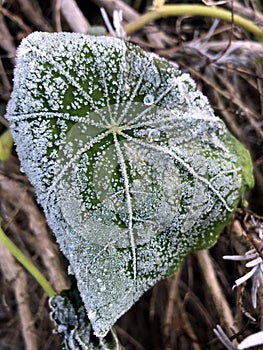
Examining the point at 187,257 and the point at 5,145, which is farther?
the point at 187,257

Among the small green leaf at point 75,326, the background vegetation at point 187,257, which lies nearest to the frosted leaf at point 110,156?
the small green leaf at point 75,326

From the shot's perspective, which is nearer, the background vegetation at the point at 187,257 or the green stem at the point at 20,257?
the green stem at the point at 20,257

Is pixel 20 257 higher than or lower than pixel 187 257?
higher

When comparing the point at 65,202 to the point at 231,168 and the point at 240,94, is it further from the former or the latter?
the point at 240,94

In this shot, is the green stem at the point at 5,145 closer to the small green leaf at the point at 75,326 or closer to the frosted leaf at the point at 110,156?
the frosted leaf at the point at 110,156

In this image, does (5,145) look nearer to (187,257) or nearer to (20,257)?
(20,257)

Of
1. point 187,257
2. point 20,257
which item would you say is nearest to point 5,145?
point 20,257

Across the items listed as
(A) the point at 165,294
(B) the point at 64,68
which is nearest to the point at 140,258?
(B) the point at 64,68

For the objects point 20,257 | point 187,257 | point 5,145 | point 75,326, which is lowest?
point 187,257
